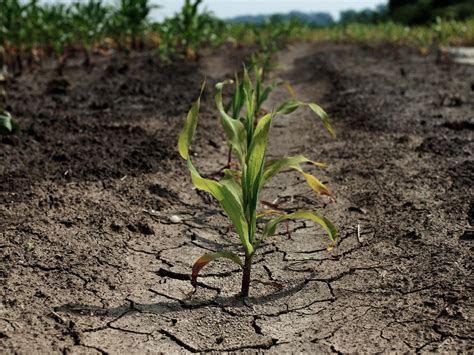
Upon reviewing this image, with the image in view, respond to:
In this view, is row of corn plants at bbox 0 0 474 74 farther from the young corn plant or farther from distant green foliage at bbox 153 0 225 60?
the young corn plant

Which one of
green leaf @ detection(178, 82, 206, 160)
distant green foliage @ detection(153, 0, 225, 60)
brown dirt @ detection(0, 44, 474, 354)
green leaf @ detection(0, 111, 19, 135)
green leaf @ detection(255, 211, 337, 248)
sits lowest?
brown dirt @ detection(0, 44, 474, 354)

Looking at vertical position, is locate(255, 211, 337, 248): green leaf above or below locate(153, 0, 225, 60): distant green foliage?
below

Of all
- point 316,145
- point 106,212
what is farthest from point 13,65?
point 106,212

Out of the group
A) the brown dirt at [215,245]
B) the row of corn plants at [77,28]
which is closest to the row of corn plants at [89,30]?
the row of corn plants at [77,28]

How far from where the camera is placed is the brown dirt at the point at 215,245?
1.96 meters

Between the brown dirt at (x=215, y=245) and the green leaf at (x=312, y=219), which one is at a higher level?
the green leaf at (x=312, y=219)

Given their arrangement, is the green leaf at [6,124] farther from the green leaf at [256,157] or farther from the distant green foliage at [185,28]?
the distant green foliage at [185,28]

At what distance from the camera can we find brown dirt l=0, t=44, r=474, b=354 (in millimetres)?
1956

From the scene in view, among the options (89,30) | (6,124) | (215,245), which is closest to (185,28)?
(89,30)

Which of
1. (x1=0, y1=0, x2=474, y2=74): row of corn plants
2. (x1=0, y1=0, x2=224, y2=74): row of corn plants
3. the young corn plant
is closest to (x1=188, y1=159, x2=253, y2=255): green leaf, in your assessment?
the young corn plant

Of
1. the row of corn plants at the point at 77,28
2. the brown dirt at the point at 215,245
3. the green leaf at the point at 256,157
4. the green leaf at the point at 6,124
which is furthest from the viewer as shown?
the row of corn plants at the point at 77,28

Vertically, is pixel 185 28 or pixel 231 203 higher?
pixel 185 28

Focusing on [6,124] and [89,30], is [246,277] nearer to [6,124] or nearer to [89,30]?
[6,124]

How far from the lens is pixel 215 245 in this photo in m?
2.72
